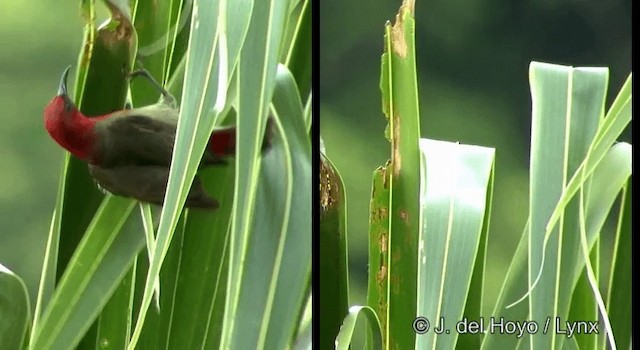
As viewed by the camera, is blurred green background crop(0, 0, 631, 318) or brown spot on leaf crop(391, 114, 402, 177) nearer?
blurred green background crop(0, 0, 631, 318)

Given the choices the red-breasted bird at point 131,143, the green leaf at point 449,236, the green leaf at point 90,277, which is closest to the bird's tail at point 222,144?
the red-breasted bird at point 131,143

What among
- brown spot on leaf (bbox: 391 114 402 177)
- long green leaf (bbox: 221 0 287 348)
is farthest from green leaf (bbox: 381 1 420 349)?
long green leaf (bbox: 221 0 287 348)

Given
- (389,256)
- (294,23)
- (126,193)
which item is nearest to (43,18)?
(126,193)

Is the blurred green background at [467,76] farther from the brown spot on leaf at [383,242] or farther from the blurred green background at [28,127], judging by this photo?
the blurred green background at [28,127]

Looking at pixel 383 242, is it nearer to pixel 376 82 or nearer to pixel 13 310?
pixel 376 82

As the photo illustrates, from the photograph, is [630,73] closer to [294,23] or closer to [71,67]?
[294,23]

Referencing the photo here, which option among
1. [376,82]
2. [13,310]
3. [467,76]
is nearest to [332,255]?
[376,82]

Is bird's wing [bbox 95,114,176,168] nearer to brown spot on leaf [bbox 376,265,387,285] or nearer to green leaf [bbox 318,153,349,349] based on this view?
green leaf [bbox 318,153,349,349]
